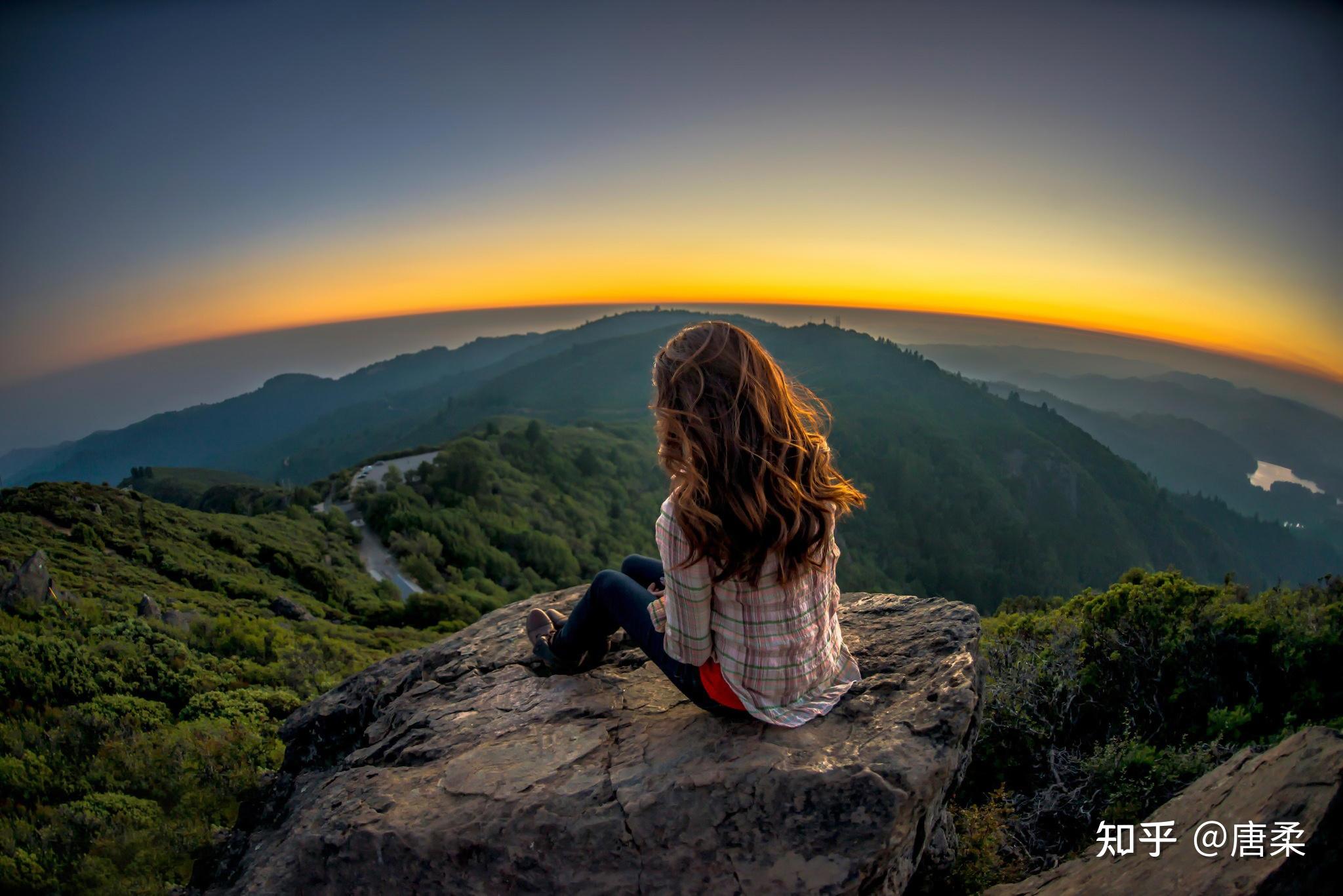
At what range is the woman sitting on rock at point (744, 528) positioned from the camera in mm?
2889

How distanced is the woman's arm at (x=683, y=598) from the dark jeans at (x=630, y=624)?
0.90 ft

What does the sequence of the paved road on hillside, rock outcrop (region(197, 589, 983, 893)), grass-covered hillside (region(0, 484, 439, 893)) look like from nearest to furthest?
rock outcrop (region(197, 589, 983, 893)) → grass-covered hillside (region(0, 484, 439, 893)) → the paved road on hillside

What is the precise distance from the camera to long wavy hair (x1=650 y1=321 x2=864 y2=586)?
2871 millimetres

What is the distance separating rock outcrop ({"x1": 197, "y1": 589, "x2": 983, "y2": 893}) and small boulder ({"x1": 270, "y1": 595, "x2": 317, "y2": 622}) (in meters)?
12.5

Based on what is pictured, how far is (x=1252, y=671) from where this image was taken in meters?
5.18

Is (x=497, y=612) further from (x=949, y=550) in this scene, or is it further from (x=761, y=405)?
(x=949, y=550)

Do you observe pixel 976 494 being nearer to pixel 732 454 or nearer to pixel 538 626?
pixel 538 626

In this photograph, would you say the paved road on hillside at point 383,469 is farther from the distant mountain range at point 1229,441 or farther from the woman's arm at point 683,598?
the distant mountain range at point 1229,441

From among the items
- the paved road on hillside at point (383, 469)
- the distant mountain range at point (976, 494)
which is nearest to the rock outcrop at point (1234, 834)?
the distant mountain range at point (976, 494)

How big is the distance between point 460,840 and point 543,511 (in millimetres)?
48576

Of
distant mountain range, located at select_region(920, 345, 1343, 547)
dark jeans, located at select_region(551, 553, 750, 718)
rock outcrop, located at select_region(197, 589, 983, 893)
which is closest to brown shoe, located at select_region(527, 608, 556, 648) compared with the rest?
dark jeans, located at select_region(551, 553, 750, 718)

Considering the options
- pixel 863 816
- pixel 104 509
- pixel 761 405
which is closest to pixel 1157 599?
pixel 863 816

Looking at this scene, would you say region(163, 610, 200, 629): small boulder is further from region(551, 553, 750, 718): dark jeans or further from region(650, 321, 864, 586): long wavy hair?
region(650, 321, 864, 586): long wavy hair

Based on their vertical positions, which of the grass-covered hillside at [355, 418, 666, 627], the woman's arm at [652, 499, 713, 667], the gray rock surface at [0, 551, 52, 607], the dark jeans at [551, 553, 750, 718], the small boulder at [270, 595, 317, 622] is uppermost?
the woman's arm at [652, 499, 713, 667]
